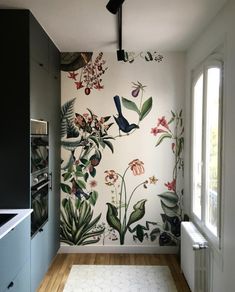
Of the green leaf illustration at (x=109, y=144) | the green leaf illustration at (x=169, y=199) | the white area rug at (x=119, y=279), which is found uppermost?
the green leaf illustration at (x=109, y=144)

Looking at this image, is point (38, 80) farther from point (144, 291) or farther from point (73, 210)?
point (144, 291)

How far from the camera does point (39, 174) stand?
3018 mm

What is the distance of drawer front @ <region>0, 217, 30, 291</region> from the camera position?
2.05 meters

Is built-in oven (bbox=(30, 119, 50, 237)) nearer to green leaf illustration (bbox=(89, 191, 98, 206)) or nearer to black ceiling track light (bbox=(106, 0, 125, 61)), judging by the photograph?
green leaf illustration (bbox=(89, 191, 98, 206))

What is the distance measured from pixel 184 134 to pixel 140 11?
1801 millimetres

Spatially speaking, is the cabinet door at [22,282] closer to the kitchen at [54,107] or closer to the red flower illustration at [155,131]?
the kitchen at [54,107]

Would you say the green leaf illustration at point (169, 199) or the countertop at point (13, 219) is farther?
the green leaf illustration at point (169, 199)

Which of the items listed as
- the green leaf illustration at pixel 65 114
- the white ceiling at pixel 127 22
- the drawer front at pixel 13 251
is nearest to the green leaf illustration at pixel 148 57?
the white ceiling at pixel 127 22

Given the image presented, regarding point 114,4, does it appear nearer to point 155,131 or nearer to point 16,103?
point 16,103

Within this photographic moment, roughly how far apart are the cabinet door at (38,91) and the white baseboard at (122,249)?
72.3 inches

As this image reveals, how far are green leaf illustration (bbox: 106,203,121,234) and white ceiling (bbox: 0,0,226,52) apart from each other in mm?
2044

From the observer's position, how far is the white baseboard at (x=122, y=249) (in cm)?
405

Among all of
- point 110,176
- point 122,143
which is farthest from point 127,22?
point 110,176

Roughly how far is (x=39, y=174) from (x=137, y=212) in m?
1.57
